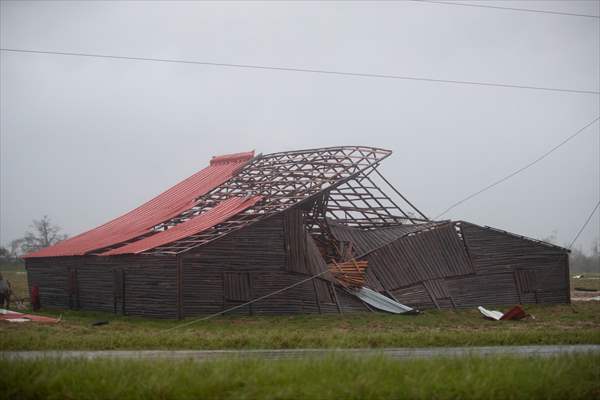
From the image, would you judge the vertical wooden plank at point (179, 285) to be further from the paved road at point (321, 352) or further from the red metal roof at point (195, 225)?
the paved road at point (321, 352)

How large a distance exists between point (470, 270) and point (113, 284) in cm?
1587

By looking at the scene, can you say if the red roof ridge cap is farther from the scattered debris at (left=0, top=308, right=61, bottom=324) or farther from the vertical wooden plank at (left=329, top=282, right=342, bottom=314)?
the scattered debris at (left=0, top=308, right=61, bottom=324)

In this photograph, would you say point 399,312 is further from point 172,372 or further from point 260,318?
point 172,372

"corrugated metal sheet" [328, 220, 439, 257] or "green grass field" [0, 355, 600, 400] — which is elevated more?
"corrugated metal sheet" [328, 220, 439, 257]

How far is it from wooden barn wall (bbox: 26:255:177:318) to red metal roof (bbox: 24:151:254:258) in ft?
2.45

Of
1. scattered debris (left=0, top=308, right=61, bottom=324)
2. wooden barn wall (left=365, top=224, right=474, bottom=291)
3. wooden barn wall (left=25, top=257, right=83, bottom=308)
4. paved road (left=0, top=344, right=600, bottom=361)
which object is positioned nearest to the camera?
paved road (left=0, top=344, right=600, bottom=361)

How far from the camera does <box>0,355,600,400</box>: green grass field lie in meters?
13.1

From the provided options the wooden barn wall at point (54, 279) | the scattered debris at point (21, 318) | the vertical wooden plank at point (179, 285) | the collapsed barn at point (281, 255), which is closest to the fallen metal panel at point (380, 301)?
the collapsed barn at point (281, 255)

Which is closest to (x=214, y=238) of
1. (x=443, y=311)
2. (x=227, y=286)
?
(x=227, y=286)

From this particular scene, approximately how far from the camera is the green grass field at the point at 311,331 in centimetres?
1980

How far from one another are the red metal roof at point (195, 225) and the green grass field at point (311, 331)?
260 centimetres

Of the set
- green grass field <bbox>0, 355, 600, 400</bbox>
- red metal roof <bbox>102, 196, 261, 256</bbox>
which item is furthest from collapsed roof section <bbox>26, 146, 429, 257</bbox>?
green grass field <bbox>0, 355, 600, 400</bbox>

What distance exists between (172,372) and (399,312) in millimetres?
20154

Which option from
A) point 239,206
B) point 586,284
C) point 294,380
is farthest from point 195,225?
point 586,284
